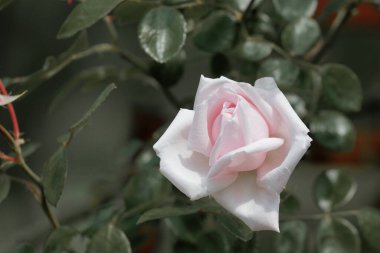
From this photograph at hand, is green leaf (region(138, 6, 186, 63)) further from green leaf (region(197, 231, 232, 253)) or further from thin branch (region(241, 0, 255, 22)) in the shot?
green leaf (region(197, 231, 232, 253))

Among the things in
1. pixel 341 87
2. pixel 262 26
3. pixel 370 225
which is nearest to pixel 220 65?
pixel 262 26

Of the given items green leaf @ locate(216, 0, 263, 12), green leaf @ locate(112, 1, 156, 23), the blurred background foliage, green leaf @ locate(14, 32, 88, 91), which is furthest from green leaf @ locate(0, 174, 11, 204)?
green leaf @ locate(216, 0, 263, 12)

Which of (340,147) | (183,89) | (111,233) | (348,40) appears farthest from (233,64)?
(348,40)

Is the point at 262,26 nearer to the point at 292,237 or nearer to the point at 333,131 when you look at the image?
the point at 333,131

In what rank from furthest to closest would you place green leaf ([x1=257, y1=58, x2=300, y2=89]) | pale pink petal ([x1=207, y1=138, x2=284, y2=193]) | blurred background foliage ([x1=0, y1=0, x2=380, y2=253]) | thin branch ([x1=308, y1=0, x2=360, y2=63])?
1. thin branch ([x1=308, y1=0, x2=360, y2=63])
2. green leaf ([x1=257, y1=58, x2=300, y2=89])
3. blurred background foliage ([x1=0, y1=0, x2=380, y2=253])
4. pale pink petal ([x1=207, y1=138, x2=284, y2=193])

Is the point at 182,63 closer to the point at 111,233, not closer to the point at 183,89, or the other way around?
the point at 111,233

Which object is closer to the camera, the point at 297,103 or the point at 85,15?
the point at 85,15
